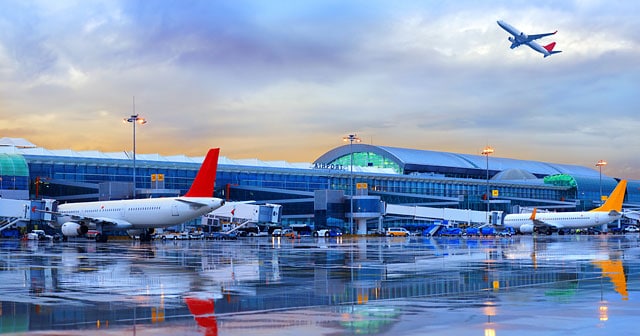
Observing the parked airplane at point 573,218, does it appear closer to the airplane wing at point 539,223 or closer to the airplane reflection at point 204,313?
the airplane wing at point 539,223

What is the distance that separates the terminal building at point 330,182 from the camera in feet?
350

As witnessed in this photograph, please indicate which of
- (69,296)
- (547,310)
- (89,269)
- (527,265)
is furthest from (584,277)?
(89,269)

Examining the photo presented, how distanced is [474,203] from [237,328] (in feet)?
465

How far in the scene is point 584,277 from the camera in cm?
2300

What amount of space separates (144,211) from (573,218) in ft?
210

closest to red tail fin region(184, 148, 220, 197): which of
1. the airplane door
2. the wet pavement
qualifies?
the airplane door

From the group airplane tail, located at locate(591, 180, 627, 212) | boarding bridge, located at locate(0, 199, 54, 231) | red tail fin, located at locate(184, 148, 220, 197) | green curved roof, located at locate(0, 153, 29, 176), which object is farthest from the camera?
airplane tail, located at locate(591, 180, 627, 212)

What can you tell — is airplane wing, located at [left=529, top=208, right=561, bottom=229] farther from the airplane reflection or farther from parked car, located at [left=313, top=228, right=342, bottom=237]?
the airplane reflection

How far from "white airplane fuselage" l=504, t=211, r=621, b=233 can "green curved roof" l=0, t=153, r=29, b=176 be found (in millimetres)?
67277

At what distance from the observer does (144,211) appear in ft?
220

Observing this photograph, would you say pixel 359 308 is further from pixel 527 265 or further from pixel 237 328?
pixel 527 265

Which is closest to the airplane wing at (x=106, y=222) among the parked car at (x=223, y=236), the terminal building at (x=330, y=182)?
the parked car at (x=223, y=236)

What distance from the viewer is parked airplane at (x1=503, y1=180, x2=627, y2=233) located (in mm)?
103000

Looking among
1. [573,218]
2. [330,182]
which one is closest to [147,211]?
[573,218]
